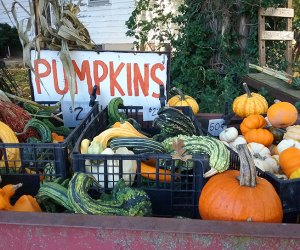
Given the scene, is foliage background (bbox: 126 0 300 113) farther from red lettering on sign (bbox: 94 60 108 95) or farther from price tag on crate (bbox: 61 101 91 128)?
price tag on crate (bbox: 61 101 91 128)

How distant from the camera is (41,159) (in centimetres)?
193

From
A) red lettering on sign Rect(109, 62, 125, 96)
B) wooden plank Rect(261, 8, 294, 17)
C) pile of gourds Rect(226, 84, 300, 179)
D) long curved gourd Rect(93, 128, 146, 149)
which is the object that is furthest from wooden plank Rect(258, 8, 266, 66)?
long curved gourd Rect(93, 128, 146, 149)

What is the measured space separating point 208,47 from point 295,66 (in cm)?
186

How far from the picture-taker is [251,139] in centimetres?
252

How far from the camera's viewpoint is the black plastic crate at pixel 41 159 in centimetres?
181

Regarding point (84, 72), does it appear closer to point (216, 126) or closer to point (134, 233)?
point (216, 126)

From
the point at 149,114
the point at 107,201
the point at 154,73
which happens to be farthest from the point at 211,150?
the point at 154,73

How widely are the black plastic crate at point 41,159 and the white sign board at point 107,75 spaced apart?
1001mm

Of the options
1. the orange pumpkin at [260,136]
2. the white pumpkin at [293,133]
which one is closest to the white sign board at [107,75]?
the orange pumpkin at [260,136]

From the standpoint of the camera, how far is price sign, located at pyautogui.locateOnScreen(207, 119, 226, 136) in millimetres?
2861

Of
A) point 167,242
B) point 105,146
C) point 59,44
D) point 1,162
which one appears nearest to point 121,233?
point 167,242

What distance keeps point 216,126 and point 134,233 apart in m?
1.75

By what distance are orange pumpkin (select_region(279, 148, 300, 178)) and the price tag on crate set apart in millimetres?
1527

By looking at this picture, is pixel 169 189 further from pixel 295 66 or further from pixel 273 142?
pixel 295 66
